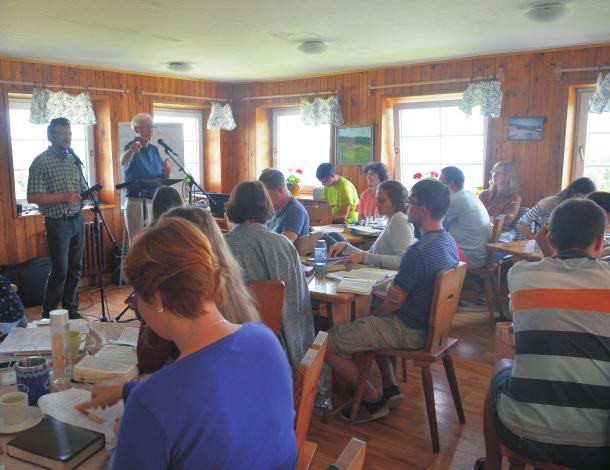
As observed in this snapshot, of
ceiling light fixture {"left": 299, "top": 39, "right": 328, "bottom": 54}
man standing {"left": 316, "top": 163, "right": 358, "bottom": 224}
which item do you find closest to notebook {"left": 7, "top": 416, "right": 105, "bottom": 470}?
ceiling light fixture {"left": 299, "top": 39, "right": 328, "bottom": 54}

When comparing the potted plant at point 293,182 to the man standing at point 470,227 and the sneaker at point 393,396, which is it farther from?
Result: the sneaker at point 393,396

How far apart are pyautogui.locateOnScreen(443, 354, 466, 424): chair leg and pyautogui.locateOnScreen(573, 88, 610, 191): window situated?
10.9 feet

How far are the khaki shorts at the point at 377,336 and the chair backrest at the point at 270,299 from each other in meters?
0.60

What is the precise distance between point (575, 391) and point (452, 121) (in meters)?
4.72

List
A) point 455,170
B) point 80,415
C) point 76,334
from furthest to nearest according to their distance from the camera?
point 455,170 < point 76,334 < point 80,415

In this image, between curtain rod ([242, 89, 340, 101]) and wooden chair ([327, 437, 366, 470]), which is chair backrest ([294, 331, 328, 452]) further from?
curtain rod ([242, 89, 340, 101])

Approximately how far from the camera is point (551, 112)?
508 cm

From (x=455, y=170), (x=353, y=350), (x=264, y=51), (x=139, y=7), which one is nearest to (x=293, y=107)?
(x=264, y=51)

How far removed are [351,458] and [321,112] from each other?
226 inches

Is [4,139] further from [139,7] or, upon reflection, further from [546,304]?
[546,304]

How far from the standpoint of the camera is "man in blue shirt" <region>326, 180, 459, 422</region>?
245 cm

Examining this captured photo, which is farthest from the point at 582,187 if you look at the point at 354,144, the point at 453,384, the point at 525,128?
the point at 354,144

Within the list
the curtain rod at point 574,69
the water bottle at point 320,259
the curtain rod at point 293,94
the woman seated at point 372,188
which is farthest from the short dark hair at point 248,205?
the curtain rod at point 293,94

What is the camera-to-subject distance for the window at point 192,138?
23.4 ft
